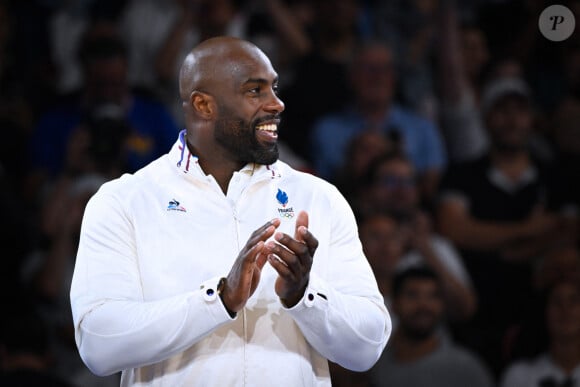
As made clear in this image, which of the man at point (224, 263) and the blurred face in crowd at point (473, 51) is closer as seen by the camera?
the man at point (224, 263)

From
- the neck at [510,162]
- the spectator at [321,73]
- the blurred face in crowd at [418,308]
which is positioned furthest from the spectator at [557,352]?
the spectator at [321,73]

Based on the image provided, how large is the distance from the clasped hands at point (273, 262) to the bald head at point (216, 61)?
678 mm

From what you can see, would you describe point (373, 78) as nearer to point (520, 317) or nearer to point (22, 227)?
point (520, 317)

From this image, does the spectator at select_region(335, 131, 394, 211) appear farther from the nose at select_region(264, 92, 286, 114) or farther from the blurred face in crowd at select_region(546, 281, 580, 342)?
the nose at select_region(264, 92, 286, 114)

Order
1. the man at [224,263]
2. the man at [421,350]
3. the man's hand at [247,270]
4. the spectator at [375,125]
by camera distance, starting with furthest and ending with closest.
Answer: the spectator at [375,125] < the man at [421,350] < the man at [224,263] < the man's hand at [247,270]

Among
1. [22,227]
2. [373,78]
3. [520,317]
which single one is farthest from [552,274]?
[22,227]

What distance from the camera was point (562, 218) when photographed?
668cm

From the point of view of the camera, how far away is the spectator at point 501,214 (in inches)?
251

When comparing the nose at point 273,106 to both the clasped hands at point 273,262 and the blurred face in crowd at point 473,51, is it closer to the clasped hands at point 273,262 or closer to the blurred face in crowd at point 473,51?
the clasped hands at point 273,262

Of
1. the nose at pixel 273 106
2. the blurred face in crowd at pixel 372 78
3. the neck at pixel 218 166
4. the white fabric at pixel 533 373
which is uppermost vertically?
the blurred face in crowd at pixel 372 78

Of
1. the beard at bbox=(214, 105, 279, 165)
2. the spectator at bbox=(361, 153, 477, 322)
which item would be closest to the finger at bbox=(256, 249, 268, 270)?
the beard at bbox=(214, 105, 279, 165)

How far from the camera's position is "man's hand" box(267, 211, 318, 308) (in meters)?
2.94

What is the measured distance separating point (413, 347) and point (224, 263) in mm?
2967

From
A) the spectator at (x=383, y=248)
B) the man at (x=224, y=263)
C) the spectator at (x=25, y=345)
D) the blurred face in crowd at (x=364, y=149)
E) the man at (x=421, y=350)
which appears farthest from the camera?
the blurred face in crowd at (x=364, y=149)
